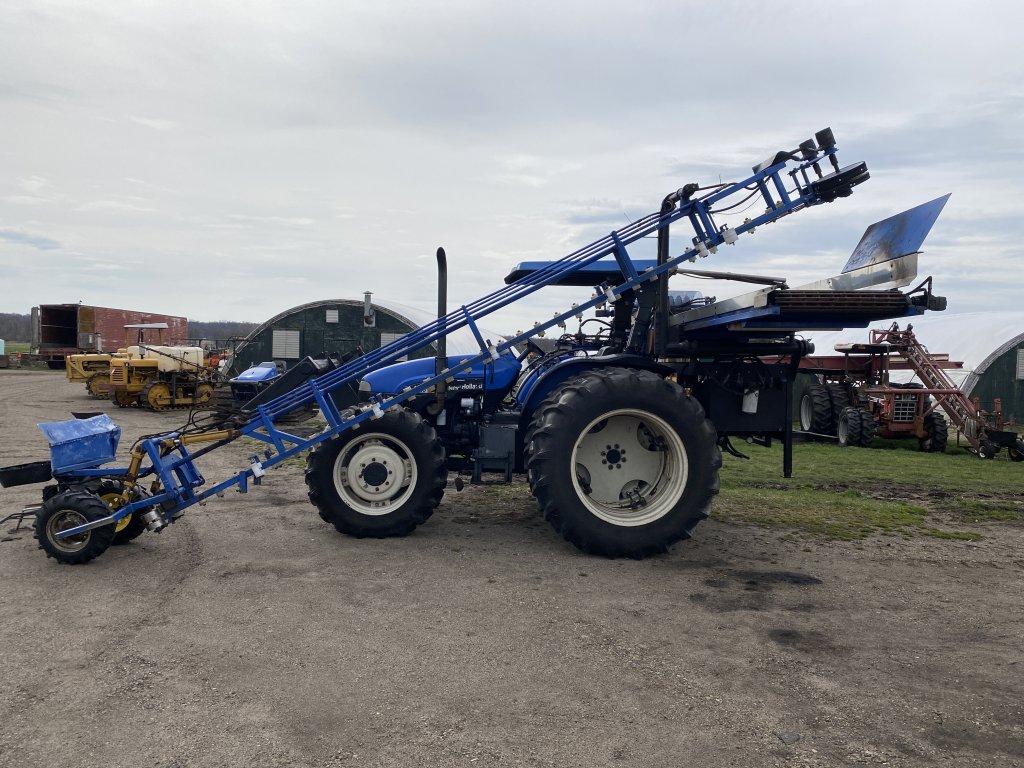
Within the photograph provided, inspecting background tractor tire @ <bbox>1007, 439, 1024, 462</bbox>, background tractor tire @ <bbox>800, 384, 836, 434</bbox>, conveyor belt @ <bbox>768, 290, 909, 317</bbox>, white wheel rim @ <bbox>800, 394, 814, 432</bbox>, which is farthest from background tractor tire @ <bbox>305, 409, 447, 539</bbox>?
background tractor tire @ <bbox>1007, 439, 1024, 462</bbox>

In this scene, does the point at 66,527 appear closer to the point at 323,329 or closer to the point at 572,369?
the point at 572,369

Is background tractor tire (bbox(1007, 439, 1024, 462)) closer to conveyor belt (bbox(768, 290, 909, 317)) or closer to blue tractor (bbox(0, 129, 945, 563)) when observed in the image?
blue tractor (bbox(0, 129, 945, 563))

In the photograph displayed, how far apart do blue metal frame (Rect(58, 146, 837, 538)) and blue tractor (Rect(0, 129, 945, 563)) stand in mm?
16

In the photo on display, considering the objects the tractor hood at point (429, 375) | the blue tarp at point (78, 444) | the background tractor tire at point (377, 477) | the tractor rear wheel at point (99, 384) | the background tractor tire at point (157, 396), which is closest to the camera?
the blue tarp at point (78, 444)

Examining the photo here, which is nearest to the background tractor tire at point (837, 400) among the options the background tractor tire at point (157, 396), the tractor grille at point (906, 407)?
the tractor grille at point (906, 407)

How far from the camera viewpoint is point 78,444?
19.0 ft

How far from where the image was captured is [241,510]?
7.40m

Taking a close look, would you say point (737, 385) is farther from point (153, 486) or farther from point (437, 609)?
point (153, 486)

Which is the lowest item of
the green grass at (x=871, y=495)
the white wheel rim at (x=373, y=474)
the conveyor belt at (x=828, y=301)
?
the green grass at (x=871, y=495)

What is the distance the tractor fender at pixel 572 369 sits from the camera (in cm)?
640

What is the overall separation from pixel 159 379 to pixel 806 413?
1610 centimetres

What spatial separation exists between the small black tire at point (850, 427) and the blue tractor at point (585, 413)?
8982mm

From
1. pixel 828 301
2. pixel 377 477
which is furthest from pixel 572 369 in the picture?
pixel 828 301

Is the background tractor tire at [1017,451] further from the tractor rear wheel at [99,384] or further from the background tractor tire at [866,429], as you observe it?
the tractor rear wheel at [99,384]
